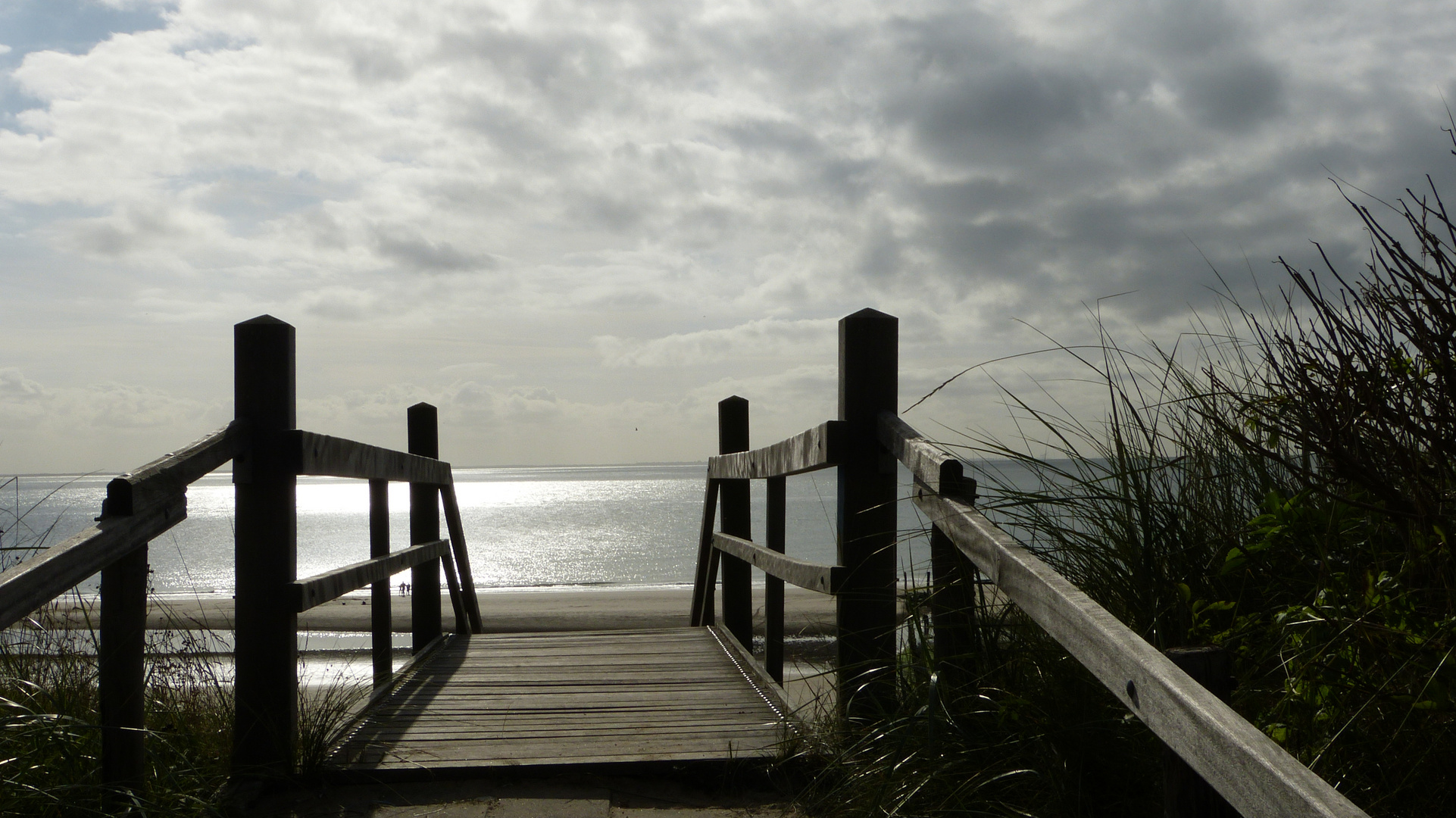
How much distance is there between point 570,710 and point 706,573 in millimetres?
2668

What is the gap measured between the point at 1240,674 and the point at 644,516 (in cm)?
6841

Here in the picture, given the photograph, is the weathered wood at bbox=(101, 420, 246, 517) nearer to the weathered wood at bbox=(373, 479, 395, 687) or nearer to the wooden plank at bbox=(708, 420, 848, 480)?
the weathered wood at bbox=(373, 479, 395, 687)

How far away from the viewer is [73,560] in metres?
1.97

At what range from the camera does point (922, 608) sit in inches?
109

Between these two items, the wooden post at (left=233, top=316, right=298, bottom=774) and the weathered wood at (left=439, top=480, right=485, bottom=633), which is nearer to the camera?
the wooden post at (left=233, top=316, right=298, bottom=774)

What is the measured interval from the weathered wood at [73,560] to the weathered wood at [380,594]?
5.92 feet

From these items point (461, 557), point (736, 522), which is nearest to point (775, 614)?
point (736, 522)

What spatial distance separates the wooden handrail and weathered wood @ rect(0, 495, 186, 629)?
5.80 ft

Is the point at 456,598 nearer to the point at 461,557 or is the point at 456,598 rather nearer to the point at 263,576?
the point at 461,557

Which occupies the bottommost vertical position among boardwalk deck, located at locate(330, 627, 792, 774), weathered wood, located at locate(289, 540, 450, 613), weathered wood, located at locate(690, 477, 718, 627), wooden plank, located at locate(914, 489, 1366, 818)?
Answer: boardwalk deck, located at locate(330, 627, 792, 774)

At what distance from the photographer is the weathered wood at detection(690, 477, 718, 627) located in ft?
20.5

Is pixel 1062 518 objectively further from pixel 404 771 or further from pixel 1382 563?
pixel 404 771

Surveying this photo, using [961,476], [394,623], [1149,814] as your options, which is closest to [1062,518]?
[961,476]

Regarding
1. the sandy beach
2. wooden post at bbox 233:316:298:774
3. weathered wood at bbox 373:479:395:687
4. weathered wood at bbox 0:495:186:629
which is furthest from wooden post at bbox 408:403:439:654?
the sandy beach
